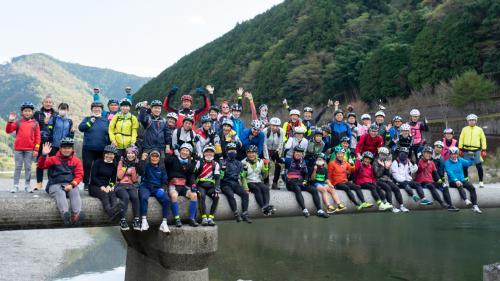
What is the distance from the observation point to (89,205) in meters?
7.17

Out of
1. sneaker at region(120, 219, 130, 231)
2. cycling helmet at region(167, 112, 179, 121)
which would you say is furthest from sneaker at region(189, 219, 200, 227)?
cycling helmet at region(167, 112, 179, 121)

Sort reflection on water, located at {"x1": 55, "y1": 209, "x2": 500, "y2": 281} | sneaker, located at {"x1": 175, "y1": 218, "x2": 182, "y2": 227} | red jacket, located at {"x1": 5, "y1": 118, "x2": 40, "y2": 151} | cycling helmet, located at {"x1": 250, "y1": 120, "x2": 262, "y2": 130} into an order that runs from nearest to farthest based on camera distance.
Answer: sneaker, located at {"x1": 175, "y1": 218, "x2": 182, "y2": 227} < red jacket, located at {"x1": 5, "y1": 118, "x2": 40, "y2": 151} < cycling helmet, located at {"x1": 250, "y1": 120, "x2": 262, "y2": 130} < reflection on water, located at {"x1": 55, "y1": 209, "x2": 500, "y2": 281}

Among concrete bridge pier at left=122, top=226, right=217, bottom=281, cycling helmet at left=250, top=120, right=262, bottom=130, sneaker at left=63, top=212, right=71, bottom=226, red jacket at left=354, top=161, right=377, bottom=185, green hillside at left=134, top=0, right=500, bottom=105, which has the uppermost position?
green hillside at left=134, top=0, right=500, bottom=105

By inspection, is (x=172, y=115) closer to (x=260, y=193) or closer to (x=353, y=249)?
(x=260, y=193)

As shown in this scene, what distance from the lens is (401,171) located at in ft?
33.0

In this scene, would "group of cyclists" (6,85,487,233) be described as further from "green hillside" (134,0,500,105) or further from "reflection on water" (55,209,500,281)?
"green hillside" (134,0,500,105)

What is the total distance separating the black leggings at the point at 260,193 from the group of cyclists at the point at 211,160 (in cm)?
2

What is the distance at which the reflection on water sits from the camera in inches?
634

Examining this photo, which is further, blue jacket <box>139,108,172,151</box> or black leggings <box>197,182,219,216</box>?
blue jacket <box>139,108,172,151</box>

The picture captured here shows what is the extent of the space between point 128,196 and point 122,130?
54.3 inches

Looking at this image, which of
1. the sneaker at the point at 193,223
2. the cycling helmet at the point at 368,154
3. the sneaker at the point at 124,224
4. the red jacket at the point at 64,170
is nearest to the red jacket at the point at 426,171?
Result: the cycling helmet at the point at 368,154

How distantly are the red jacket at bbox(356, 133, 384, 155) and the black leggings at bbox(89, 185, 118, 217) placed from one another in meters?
5.68

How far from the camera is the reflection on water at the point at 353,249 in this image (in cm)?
1611

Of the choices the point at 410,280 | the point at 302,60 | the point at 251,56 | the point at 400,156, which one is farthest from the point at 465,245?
the point at 251,56
